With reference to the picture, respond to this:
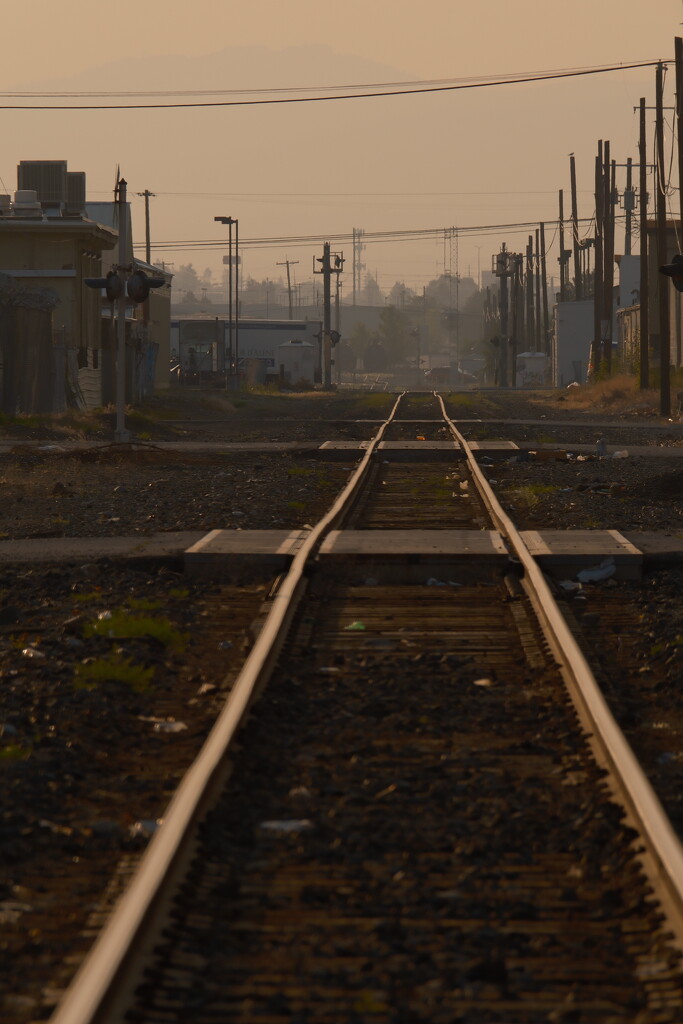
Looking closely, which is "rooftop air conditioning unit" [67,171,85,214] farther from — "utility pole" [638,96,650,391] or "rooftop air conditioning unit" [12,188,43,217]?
"utility pole" [638,96,650,391]

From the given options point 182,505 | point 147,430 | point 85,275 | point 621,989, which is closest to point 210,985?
point 621,989

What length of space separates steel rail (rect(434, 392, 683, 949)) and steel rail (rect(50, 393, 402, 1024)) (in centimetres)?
138

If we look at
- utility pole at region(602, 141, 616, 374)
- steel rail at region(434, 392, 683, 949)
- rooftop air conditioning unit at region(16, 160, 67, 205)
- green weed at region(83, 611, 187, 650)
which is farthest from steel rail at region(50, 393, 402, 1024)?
utility pole at region(602, 141, 616, 374)

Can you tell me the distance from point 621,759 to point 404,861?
3.64ft

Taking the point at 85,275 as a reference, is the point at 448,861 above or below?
below

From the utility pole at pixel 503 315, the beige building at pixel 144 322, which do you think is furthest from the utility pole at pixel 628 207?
the beige building at pixel 144 322

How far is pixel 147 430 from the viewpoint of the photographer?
3177 cm

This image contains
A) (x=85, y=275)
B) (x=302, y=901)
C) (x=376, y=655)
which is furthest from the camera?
(x=85, y=275)

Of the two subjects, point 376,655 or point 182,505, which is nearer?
point 376,655

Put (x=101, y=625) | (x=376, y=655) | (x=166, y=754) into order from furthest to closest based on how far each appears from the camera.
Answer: (x=101, y=625) < (x=376, y=655) < (x=166, y=754)

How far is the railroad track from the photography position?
352 cm

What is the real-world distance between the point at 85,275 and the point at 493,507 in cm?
3058

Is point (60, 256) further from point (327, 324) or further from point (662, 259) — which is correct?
point (327, 324)

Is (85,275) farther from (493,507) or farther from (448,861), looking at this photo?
(448,861)
